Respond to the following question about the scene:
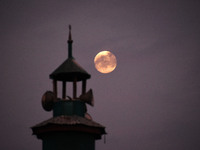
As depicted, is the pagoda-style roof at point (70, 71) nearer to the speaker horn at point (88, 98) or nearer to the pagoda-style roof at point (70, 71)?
the pagoda-style roof at point (70, 71)

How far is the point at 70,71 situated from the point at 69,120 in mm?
3369

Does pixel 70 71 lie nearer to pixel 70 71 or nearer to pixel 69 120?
pixel 70 71

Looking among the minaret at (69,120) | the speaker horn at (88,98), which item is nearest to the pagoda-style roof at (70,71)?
the minaret at (69,120)

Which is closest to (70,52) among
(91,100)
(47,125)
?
(91,100)

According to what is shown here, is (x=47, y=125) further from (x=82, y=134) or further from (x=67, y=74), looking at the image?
(x=67, y=74)

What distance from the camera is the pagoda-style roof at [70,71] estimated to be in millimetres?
28266

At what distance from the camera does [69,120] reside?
26.4m

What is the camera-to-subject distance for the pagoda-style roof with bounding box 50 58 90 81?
2827 centimetres

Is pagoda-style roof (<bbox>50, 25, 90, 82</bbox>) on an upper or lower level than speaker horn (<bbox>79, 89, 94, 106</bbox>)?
upper

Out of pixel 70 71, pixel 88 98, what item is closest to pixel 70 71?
pixel 70 71

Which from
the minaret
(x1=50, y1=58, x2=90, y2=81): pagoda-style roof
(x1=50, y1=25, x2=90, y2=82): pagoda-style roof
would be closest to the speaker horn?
the minaret

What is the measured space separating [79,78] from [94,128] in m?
4.39

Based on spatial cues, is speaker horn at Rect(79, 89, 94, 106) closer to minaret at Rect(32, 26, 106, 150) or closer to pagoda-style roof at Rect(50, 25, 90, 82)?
minaret at Rect(32, 26, 106, 150)

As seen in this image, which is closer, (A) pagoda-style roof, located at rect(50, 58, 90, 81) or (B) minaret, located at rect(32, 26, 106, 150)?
(B) minaret, located at rect(32, 26, 106, 150)
